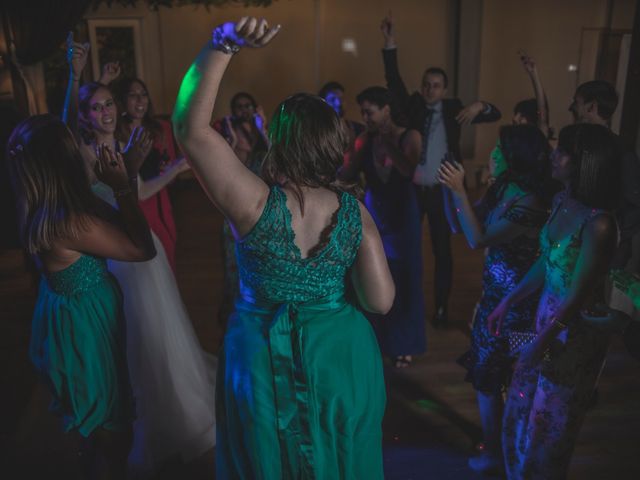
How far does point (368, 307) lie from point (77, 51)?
2.10 m

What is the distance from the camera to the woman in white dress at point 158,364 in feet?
7.41

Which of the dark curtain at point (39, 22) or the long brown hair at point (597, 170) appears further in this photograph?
the dark curtain at point (39, 22)

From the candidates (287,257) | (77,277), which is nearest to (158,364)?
(77,277)

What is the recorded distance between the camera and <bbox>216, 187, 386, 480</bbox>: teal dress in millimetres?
1319

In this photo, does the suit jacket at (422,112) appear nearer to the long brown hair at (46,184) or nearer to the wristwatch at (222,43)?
the long brown hair at (46,184)

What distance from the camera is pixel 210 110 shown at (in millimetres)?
1146

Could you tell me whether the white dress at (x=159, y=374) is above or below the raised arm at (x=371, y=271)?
below

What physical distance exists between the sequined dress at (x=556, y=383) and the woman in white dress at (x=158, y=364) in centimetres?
129

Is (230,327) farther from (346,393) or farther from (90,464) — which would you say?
(90,464)

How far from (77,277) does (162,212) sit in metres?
1.31

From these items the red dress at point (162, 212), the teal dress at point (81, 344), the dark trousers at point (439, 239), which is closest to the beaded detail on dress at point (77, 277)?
the teal dress at point (81, 344)

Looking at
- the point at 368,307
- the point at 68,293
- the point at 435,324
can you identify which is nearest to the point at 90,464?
the point at 68,293

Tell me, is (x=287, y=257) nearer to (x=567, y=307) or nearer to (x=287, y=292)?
(x=287, y=292)

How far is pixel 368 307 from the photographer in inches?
55.3
